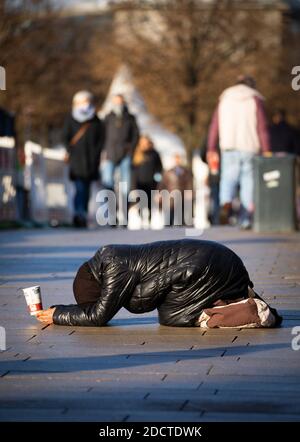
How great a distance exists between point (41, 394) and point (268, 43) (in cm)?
4835

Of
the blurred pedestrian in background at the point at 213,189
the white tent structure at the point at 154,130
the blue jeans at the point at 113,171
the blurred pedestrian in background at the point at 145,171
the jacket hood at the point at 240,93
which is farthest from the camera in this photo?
the white tent structure at the point at 154,130

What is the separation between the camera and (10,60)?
167 ft

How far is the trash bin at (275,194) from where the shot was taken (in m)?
19.1

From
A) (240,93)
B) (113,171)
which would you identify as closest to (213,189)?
(113,171)

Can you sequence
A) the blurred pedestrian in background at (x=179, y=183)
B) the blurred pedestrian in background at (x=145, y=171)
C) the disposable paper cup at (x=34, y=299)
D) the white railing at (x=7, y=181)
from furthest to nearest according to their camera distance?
the blurred pedestrian in background at (x=179, y=183), the blurred pedestrian in background at (x=145, y=171), the white railing at (x=7, y=181), the disposable paper cup at (x=34, y=299)

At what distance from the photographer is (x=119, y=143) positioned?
24.0 metres

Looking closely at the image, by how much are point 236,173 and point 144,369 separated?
475 inches

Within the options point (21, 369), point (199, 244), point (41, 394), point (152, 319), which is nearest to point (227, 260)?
point (199, 244)

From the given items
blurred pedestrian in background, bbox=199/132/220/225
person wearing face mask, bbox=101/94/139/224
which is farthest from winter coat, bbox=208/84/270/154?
person wearing face mask, bbox=101/94/139/224

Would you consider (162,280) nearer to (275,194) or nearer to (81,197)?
(275,194)

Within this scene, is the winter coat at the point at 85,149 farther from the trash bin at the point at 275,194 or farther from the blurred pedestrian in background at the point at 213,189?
the trash bin at the point at 275,194

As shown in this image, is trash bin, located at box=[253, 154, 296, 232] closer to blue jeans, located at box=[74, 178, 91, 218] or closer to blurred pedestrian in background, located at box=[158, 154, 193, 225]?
blue jeans, located at box=[74, 178, 91, 218]

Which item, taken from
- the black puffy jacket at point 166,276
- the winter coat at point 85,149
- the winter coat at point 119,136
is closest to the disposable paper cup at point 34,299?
the black puffy jacket at point 166,276
